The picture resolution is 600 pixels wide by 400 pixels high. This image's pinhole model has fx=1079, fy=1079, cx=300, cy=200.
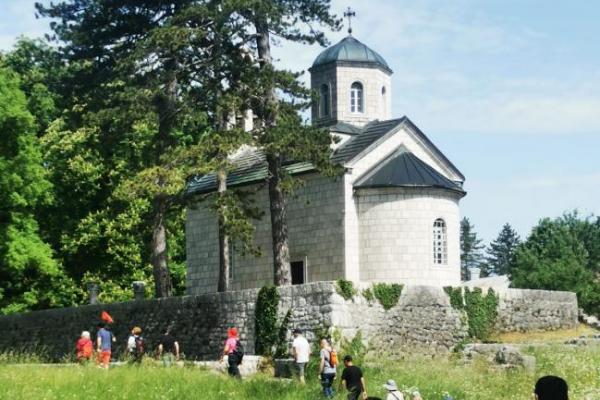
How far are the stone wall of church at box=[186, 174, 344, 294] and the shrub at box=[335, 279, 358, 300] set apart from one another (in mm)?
4835

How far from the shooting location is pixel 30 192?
3472 cm

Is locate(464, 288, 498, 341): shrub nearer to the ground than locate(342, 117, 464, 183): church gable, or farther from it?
nearer to the ground

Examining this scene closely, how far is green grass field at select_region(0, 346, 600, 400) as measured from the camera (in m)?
18.6

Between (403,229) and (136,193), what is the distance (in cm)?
813

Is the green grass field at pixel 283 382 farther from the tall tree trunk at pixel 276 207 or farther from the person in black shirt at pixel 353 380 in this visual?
the tall tree trunk at pixel 276 207

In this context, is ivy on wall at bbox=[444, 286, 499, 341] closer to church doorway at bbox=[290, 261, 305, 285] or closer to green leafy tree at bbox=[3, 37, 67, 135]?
church doorway at bbox=[290, 261, 305, 285]

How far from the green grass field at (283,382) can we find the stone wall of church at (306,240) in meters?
6.86

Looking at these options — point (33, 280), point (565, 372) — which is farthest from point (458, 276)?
point (33, 280)

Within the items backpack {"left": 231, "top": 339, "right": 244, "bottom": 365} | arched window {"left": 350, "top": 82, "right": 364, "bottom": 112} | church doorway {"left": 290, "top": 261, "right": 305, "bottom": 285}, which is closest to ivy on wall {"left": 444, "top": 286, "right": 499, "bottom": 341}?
church doorway {"left": 290, "top": 261, "right": 305, "bottom": 285}

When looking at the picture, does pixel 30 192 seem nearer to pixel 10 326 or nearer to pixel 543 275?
pixel 10 326

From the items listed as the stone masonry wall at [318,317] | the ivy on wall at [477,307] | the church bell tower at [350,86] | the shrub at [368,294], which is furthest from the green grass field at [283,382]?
the church bell tower at [350,86]

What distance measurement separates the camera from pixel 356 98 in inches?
1469

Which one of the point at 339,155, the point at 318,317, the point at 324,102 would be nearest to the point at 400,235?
the point at 339,155

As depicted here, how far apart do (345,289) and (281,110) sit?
5.67m
